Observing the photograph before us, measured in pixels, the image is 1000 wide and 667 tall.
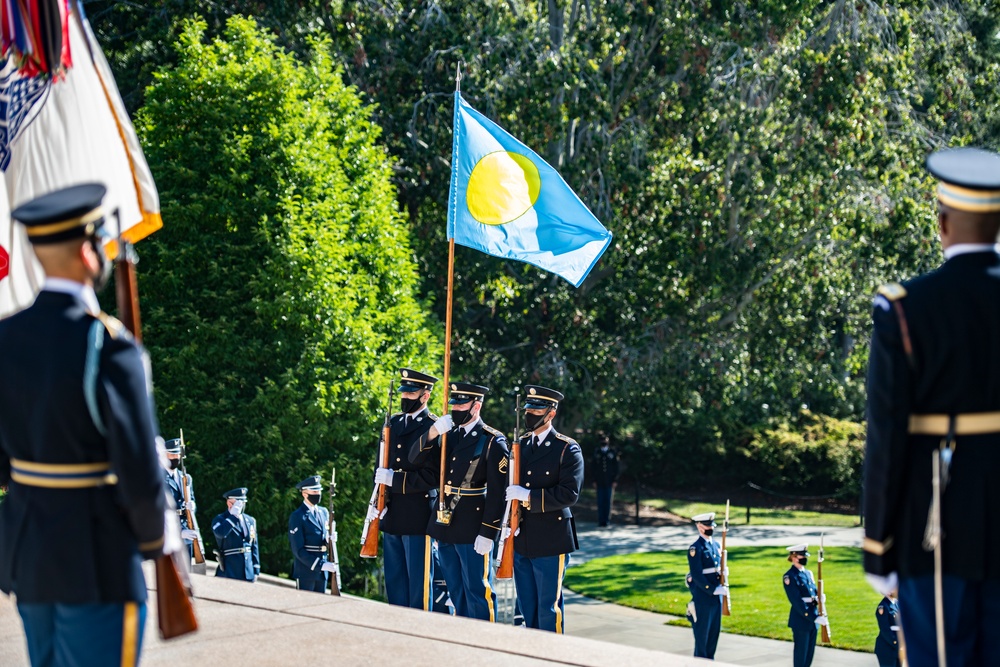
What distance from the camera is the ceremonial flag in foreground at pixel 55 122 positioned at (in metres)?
6.21

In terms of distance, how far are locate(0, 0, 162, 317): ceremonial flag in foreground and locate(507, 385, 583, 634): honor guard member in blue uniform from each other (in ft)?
11.1

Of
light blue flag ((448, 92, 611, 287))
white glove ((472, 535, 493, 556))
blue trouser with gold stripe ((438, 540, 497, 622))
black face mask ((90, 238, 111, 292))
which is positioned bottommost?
blue trouser with gold stripe ((438, 540, 497, 622))

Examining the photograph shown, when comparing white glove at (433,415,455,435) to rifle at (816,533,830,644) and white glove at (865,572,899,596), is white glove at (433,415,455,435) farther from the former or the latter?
white glove at (865,572,899,596)

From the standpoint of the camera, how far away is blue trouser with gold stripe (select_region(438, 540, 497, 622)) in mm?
8758

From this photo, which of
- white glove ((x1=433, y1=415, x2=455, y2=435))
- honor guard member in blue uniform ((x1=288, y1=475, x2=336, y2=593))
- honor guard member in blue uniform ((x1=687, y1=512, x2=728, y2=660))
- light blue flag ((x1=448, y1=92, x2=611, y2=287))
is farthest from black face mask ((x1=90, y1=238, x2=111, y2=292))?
honor guard member in blue uniform ((x1=687, y1=512, x2=728, y2=660))

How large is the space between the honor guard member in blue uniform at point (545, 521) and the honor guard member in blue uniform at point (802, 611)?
308 cm

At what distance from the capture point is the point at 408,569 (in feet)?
31.0

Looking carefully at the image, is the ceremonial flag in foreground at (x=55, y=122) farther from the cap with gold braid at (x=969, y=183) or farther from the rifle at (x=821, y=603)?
the rifle at (x=821, y=603)

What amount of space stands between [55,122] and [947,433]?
4818mm

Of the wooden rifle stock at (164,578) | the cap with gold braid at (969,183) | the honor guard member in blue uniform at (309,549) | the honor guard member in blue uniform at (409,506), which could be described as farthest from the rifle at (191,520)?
the cap with gold braid at (969,183)

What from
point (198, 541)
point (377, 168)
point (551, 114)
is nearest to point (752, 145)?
point (551, 114)

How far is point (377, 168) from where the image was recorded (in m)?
16.5

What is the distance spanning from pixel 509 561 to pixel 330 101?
9.42m

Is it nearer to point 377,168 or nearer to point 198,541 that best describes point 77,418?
point 198,541
